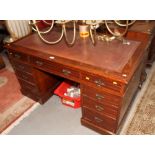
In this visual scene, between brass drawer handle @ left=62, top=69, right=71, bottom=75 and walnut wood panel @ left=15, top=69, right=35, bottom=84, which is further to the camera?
walnut wood panel @ left=15, top=69, right=35, bottom=84

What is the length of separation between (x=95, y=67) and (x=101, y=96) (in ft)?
0.95

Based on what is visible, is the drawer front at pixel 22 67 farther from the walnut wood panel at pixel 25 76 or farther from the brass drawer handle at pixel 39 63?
the brass drawer handle at pixel 39 63

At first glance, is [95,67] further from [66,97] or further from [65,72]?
[66,97]

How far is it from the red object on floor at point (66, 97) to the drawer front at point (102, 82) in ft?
2.23

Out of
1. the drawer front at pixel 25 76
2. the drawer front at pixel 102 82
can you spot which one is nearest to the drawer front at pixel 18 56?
the drawer front at pixel 25 76

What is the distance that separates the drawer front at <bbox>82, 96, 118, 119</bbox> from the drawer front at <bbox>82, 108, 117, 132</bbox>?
0.06 meters

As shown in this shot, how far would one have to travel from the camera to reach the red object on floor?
7.07ft

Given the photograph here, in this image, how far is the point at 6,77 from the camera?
294cm

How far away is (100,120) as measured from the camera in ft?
5.70

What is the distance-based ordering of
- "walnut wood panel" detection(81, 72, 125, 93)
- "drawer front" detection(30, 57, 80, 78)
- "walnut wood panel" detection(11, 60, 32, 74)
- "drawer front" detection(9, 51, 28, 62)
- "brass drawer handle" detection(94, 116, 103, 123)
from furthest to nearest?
"walnut wood panel" detection(11, 60, 32, 74) → "drawer front" detection(9, 51, 28, 62) → "brass drawer handle" detection(94, 116, 103, 123) → "drawer front" detection(30, 57, 80, 78) → "walnut wood panel" detection(81, 72, 125, 93)

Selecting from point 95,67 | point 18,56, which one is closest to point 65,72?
point 95,67

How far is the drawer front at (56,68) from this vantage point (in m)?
1.58

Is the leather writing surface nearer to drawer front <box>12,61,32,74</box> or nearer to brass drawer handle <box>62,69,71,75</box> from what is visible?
brass drawer handle <box>62,69,71,75</box>

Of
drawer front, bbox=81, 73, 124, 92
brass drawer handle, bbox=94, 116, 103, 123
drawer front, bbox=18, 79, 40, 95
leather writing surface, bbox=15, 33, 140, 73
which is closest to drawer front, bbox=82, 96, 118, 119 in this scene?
brass drawer handle, bbox=94, 116, 103, 123
